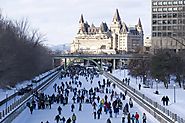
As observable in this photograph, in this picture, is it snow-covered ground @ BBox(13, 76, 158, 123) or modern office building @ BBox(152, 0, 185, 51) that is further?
modern office building @ BBox(152, 0, 185, 51)

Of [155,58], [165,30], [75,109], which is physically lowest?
[75,109]

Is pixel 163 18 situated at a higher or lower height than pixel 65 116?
higher

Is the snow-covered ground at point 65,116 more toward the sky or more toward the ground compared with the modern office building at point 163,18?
more toward the ground

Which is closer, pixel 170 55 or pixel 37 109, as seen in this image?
pixel 37 109

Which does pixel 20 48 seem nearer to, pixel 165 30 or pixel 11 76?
pixel 11 76

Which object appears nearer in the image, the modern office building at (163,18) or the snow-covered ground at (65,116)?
the snow-covered ground at (65,116)

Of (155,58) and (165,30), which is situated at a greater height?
(165,30)

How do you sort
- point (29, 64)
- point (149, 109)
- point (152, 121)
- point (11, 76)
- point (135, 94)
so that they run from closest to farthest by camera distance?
1. point (152, 121)
2. point (149, 109)
3. point (135, 94)
4. point (11, 76)
5. point (29, 64)

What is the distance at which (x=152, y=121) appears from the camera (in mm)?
27812

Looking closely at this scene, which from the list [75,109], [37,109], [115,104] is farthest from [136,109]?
[37,109]

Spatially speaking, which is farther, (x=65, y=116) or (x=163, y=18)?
(x=163, y=18)

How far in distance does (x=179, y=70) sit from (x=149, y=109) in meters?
20.1

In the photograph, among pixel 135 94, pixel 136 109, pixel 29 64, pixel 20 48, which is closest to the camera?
pixel 136 109

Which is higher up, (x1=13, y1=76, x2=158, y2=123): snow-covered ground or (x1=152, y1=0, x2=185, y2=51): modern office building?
(x1=152, y1=0, x2=185, y2=51): modern office building
